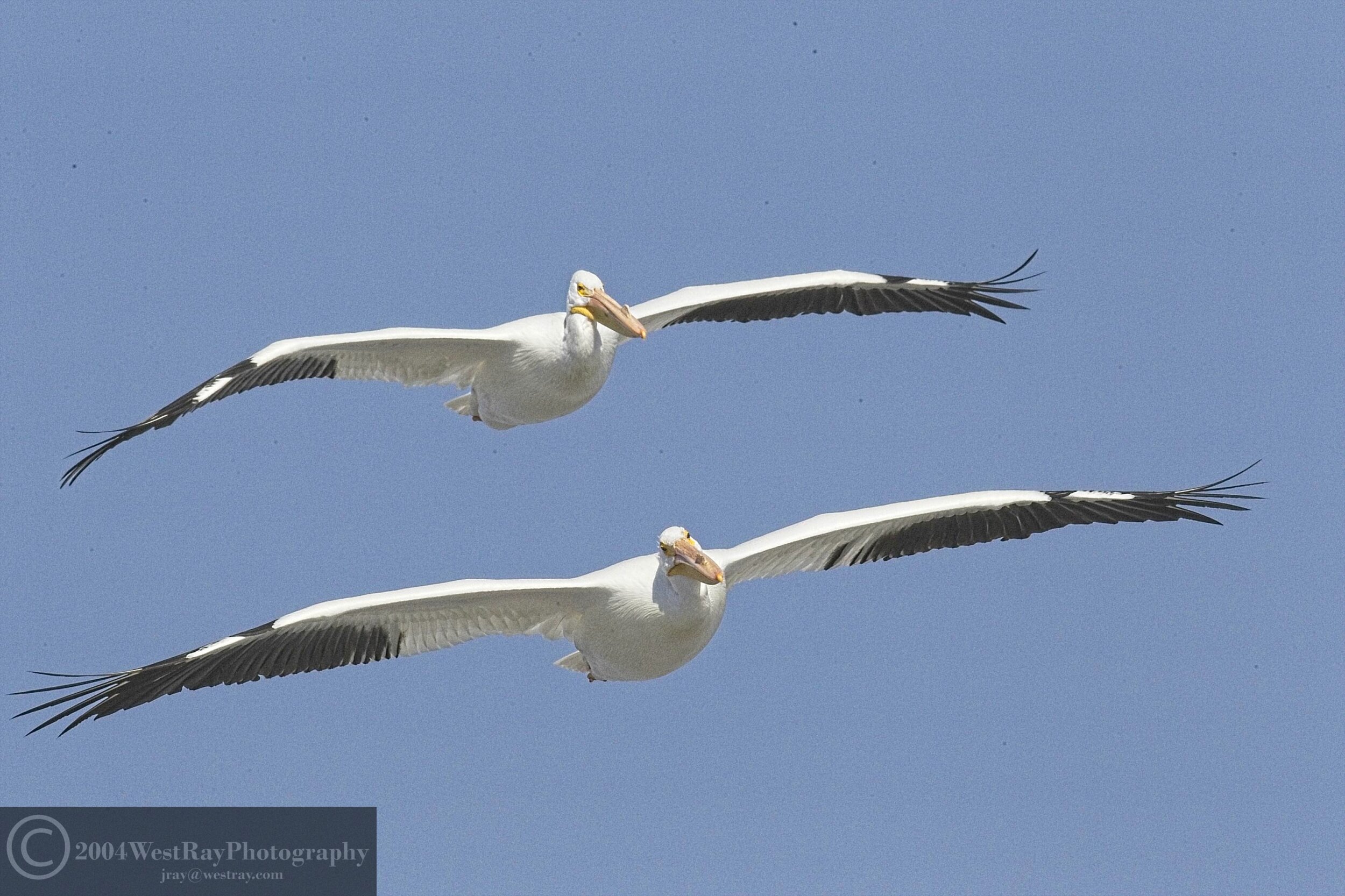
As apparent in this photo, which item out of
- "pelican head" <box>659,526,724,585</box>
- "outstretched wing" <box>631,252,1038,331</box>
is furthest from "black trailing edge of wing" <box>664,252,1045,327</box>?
"pelican head" <box>659,526,724,585</box>

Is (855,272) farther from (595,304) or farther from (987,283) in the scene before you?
(595,304)

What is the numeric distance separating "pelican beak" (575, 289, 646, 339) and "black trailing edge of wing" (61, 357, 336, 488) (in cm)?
179

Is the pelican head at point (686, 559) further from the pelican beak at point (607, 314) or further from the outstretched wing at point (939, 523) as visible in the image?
the pelican beak at point (607, 314)

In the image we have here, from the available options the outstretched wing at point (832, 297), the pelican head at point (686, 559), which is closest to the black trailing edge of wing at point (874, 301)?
the outstretched wing at point (832, 297)

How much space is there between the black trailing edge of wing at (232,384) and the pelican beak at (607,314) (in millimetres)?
1792

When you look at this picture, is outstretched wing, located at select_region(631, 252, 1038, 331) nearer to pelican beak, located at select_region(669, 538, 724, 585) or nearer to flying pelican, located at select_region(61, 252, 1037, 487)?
flying pelican, located at select_region(61, 252, 1037, 487)

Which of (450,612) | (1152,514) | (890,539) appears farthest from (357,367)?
(1152,514)

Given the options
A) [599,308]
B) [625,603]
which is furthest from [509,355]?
[625,603]

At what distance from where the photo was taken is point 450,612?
1591cm

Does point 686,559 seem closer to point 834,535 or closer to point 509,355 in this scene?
point 834,535

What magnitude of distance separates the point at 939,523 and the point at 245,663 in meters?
4.69

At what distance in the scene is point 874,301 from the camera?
19.5 meters

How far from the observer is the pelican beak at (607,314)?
17.8 metres

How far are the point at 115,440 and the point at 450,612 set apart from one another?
2.51 meters
